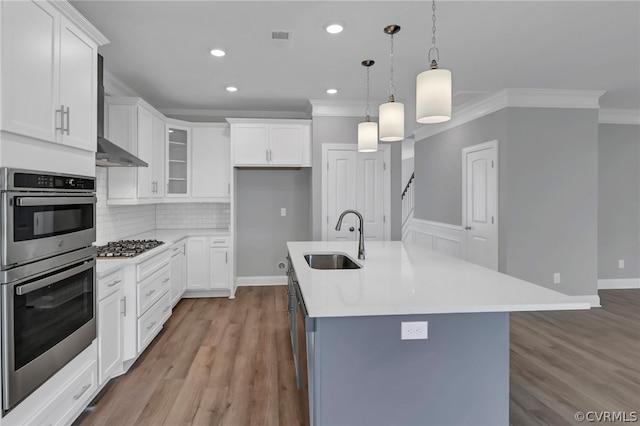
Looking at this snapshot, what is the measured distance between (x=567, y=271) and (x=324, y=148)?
3.42m

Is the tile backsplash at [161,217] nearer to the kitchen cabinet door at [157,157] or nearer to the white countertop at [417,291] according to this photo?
the kitchen cabinet door at [157,157]

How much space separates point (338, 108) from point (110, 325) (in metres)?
3.56

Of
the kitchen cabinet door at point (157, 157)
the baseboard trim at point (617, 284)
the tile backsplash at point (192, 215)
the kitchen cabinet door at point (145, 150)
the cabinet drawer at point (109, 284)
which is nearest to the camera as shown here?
the cabinet drawer at point (109, 284)

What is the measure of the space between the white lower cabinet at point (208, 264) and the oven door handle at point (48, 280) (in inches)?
102

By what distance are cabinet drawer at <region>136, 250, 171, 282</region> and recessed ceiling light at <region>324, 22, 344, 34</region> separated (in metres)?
2.36

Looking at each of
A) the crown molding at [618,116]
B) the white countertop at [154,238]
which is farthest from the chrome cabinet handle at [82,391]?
the crown molding at [618,116]

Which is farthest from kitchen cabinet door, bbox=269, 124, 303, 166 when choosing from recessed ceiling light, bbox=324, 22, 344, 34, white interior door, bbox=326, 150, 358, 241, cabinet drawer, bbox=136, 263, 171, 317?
recessed ceiling light, bbox=324, 22, 344, 34

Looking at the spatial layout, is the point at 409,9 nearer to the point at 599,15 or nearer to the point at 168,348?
the point at 599,15

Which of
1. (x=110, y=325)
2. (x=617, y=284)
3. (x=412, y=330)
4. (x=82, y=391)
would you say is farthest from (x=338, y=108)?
(x=617, y=284)

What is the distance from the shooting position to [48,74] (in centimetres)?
180

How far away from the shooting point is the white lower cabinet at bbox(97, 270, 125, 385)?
7.86 feet

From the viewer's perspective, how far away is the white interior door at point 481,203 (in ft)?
15.1

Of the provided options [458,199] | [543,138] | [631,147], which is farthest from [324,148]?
[631,147]

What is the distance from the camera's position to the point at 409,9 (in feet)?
8.09
